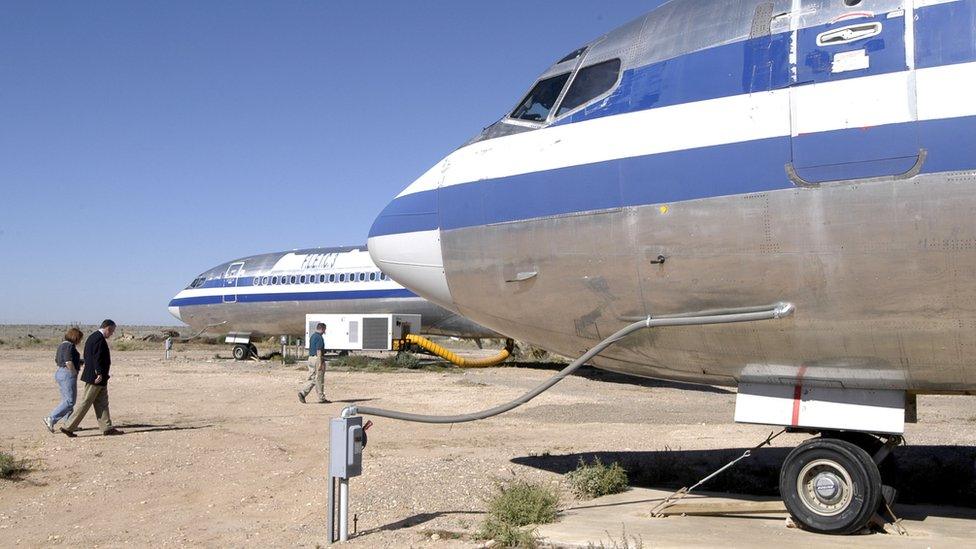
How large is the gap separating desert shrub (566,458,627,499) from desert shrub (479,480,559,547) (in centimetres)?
94

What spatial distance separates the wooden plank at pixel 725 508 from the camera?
7004 millimetres

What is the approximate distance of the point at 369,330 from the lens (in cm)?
3038

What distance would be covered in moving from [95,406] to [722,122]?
10441 millimetres

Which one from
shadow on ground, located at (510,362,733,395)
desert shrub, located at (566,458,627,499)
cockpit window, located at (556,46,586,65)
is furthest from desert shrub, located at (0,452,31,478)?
shadow on ground, located at (510,362,733,395)

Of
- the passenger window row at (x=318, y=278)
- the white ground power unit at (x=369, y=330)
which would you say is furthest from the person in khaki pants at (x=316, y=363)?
the white ground power unit at (x=369, y=330)

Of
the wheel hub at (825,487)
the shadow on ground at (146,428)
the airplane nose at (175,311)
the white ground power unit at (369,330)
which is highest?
the airplane nose at (175,311)

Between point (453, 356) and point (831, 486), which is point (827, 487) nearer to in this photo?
point (831, 486)

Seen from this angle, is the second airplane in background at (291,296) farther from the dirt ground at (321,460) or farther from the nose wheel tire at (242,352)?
the dirt ground at (321,460)

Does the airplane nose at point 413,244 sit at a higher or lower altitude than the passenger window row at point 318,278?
lower

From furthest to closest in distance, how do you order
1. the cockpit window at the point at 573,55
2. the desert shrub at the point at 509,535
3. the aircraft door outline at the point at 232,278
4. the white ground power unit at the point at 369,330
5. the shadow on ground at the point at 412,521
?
1. the aircraft door outline at the point at 232,278
2. the white ground power unit at the point at 369,330
3. the cockpit window at the point at 573,55
4. the shadow on ground at the point at 412,521
5. the desert shrub at the point at 509,535

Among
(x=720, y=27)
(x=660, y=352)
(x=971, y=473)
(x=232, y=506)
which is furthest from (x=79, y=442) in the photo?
(x=971, y=473)

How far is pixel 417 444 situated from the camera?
39.3 feet

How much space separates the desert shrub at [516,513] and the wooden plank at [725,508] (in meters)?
1.04

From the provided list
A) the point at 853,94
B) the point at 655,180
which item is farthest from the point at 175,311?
the point at 853,94
